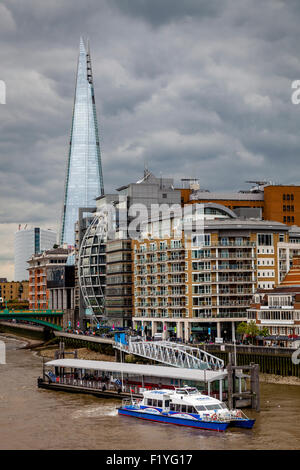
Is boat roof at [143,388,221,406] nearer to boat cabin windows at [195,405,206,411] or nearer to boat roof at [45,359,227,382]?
boat cabin windows at [195,405,206,411]

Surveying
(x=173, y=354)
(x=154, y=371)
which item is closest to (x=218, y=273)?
(x=173, y=354)

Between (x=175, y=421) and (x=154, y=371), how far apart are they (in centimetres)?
1347

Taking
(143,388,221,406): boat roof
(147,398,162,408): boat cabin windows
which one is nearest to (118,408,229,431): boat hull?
(147,398,162,408): boat cabin windows

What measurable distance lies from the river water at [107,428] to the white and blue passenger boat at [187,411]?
91cm

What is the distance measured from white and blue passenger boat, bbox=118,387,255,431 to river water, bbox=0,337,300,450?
0.91m

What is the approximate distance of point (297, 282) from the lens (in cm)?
11838

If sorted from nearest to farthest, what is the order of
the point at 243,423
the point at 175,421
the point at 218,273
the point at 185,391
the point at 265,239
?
1. the point at 243,423
2. the point at 175,421
3. the point at 185,391
4. the point at 218,273
5. the point at 265,239

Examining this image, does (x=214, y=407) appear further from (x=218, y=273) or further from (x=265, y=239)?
(x=265, y=239)

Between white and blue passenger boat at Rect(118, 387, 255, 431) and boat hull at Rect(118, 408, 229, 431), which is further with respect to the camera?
white and blue passenger boat at Rect(118, 387, 255, 431)

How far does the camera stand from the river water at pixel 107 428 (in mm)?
60281

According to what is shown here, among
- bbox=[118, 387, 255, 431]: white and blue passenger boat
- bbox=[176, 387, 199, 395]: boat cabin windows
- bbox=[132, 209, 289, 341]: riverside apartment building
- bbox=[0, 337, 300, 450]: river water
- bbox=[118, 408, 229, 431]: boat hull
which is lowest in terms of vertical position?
bbox=[0, 337, 300, 450]: river water

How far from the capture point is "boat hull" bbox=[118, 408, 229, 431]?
212 feet

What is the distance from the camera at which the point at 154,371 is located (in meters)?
81.0

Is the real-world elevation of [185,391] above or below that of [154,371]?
below
